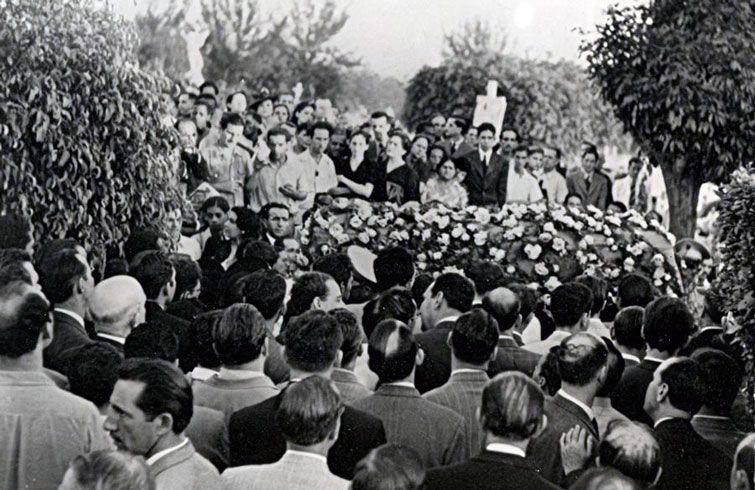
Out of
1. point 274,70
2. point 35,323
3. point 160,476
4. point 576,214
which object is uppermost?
point 274,70

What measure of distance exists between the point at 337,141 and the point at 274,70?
4.61 m

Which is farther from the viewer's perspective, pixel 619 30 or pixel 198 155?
pixel 619 30

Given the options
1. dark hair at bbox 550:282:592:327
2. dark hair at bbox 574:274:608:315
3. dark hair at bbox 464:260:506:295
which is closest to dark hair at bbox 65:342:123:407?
dark hair at bbox 550:282:592:327

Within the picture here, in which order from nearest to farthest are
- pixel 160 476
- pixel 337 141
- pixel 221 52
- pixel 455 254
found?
1. pixel 160 476
2. pixel 455 254
3. pixel 337 141
4. pixel 221 52

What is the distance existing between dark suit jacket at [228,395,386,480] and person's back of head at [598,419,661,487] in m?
0.94

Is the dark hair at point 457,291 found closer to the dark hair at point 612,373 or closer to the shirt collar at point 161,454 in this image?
the dark hair at point 612,373

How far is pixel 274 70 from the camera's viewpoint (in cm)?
1822

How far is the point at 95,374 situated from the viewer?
444cm

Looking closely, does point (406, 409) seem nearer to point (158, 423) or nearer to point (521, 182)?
point (158, 423)

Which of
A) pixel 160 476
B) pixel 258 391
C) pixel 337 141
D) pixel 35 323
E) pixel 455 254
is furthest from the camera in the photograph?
pixel 337 141

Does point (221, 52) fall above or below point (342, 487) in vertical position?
above

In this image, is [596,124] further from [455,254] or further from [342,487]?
[342,487]

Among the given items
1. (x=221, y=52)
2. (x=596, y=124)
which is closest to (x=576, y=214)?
(x=221, y=52)

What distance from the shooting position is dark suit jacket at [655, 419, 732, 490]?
4691mm
